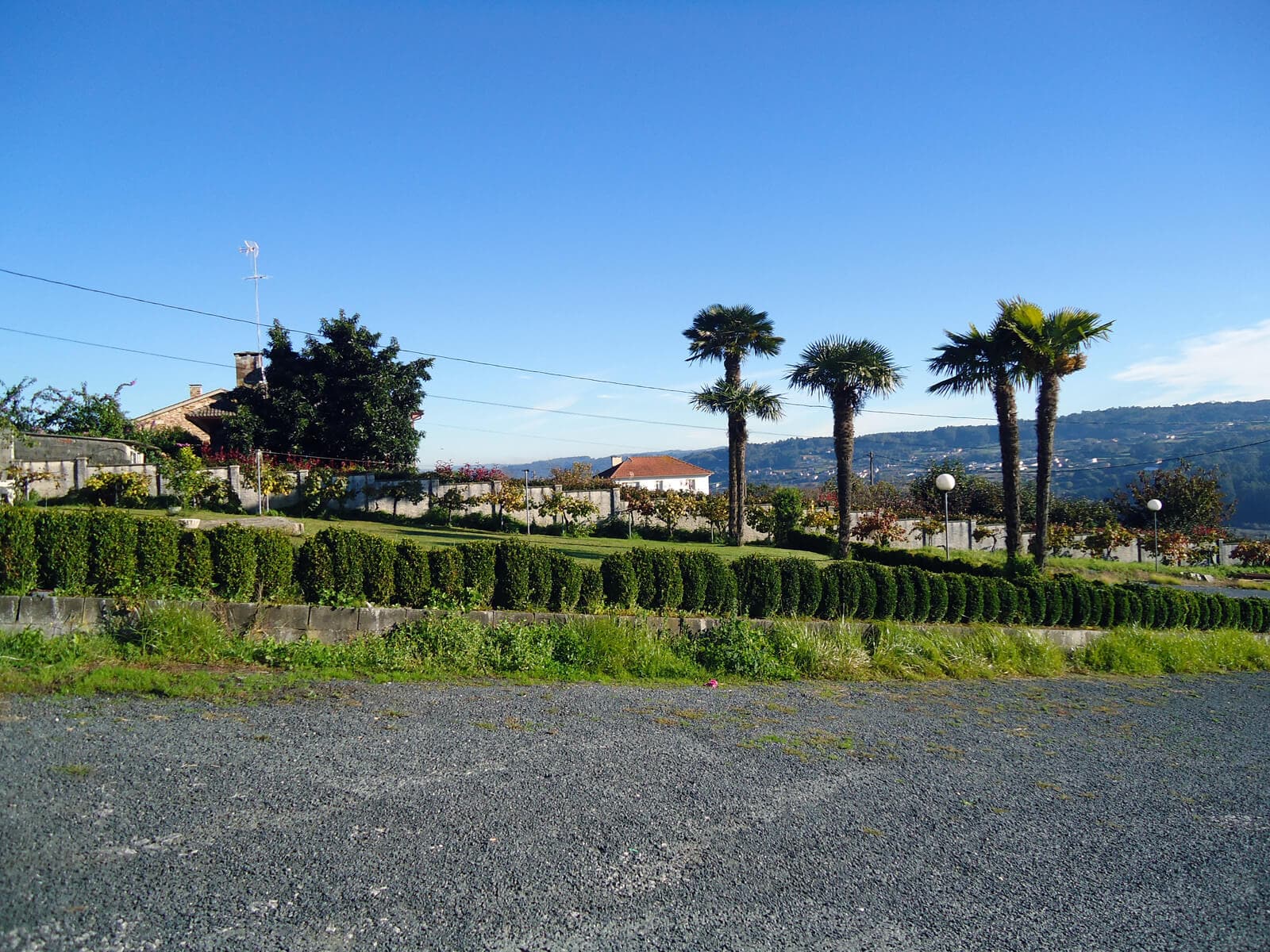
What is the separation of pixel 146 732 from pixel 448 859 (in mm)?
2370

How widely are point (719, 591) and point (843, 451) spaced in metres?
13.5

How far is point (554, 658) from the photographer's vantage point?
7953 millimetres

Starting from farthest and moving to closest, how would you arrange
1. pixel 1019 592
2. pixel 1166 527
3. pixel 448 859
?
pixel 1166 527 < pixel 1019 592 < pixel 448 859

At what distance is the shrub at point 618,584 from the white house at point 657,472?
65535 millimetres

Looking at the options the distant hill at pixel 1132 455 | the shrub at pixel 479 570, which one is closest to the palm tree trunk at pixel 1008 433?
the shrub at pixel 479 570

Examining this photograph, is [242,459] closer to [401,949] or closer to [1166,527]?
[401,949]

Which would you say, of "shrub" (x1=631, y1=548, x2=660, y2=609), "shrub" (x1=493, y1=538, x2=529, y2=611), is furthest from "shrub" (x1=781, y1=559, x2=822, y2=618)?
"shrub" (x1=493, y1=538, x2=529, y2=611)

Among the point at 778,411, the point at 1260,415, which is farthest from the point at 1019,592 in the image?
the point at 1260,415

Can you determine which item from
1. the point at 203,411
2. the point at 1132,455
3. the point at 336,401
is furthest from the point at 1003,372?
the point at 1132,455

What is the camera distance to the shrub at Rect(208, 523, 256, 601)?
7516 mm

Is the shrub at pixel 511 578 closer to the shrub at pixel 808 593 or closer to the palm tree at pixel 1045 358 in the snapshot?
the shrub at pixel 808 593

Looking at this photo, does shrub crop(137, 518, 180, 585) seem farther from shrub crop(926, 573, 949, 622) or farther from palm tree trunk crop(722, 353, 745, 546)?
palm tree trunk crop(722, 353, 745, 546)

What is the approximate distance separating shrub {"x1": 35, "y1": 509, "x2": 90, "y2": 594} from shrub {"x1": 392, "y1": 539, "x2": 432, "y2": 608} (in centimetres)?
258

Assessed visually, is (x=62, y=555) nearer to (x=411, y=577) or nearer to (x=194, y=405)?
(x=411, y=577)
